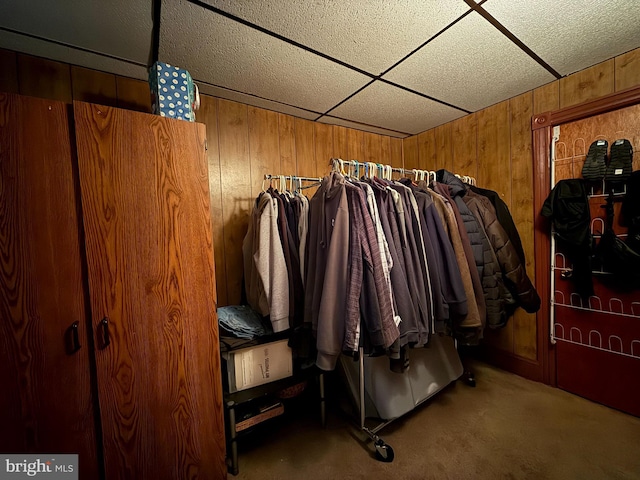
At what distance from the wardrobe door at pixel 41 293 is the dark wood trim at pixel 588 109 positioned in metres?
2.79

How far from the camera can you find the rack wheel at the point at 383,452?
4.58 ft

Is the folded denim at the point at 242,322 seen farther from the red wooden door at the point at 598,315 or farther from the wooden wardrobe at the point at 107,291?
the red wooden door at the point at 598,315

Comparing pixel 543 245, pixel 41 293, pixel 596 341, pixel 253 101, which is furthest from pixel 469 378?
pixel 253 101

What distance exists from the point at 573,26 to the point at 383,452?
2440mm

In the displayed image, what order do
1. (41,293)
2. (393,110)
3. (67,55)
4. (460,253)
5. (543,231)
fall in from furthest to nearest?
(393,110) → (543,231) → (460,253) → (67,55) → (41,293)

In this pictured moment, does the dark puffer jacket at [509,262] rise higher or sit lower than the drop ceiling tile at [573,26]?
lower

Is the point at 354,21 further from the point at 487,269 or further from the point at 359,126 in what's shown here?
the point at 487,269

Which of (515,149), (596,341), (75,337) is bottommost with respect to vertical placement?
(596,341)

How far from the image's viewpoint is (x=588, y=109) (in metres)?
1.68

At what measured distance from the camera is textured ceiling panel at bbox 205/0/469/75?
1.12m

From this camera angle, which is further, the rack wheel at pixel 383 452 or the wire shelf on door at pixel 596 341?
the wire shelf on door at pixel 596 341

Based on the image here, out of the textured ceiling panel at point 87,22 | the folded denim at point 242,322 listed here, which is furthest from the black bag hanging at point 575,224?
the textured ceiling panel at point 87,22

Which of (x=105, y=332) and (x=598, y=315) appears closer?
(x=105, y=332)

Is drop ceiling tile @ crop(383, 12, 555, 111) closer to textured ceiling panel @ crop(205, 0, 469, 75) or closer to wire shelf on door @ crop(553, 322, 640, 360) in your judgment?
textured ceiling panel @ crop(205, 0, 469, 75)
